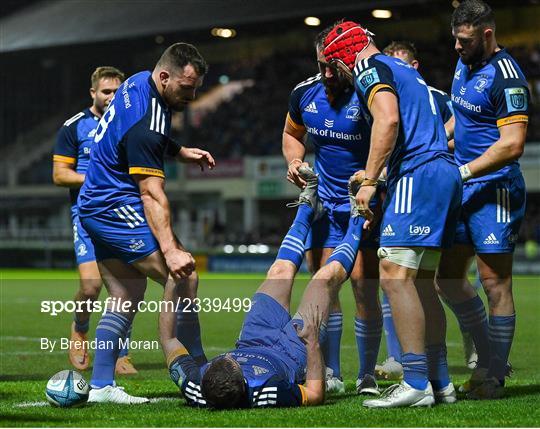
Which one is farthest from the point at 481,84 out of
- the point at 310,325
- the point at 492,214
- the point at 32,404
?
the point at 32,404

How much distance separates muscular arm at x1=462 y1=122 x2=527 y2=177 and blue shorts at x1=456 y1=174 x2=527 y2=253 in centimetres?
26

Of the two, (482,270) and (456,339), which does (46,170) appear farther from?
(482,270)

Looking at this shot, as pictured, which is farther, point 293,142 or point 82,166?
point 82,166

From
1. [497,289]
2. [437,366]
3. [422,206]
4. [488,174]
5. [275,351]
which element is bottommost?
[437,366]

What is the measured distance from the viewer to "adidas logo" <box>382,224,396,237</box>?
565 cm

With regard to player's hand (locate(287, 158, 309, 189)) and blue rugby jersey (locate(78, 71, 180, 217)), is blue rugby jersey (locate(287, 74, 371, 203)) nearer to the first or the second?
player's hand (locate(287, 158, 309, 189))

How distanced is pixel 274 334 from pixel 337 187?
130 cm

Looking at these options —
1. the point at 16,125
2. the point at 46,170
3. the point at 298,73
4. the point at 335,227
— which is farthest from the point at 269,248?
the point at 335,227

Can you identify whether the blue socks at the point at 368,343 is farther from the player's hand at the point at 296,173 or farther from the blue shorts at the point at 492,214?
the player's hand at the point at 296,173

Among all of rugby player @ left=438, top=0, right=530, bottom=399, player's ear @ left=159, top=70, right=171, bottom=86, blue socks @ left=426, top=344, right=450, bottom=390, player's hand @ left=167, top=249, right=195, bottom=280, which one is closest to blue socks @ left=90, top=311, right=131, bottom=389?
player's hand @ left=167, top=249, right=195, bottom=280

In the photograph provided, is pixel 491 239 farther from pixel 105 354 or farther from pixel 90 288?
pixel 90 288

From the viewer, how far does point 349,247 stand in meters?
6.12

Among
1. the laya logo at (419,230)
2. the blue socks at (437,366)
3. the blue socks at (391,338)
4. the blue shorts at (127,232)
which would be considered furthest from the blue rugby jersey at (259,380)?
the blue socks at (391,338)

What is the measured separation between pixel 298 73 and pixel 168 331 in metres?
29.5
